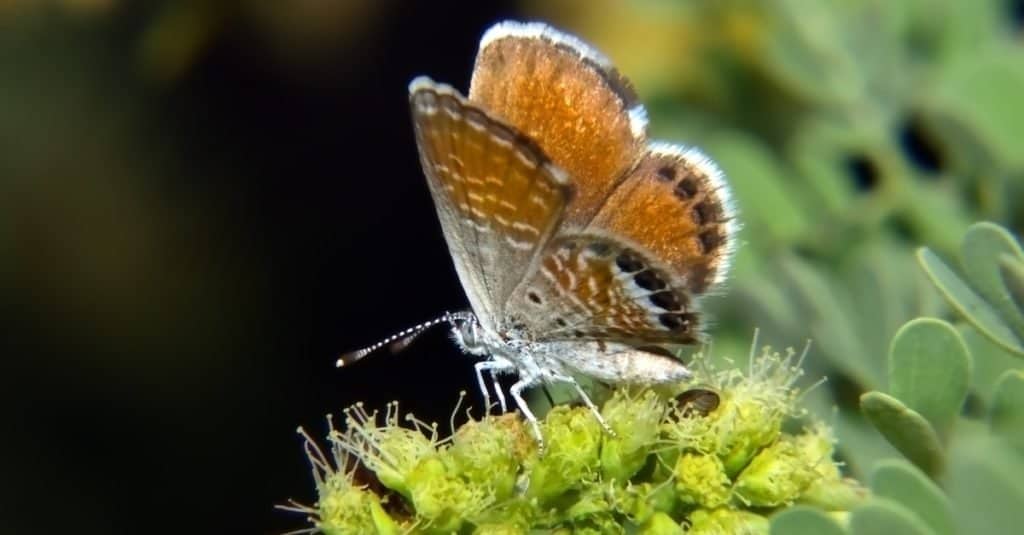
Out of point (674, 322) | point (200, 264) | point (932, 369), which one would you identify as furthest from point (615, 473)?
point (200, 264)

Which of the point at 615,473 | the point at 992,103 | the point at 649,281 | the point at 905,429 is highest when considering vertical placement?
the point at 992,103

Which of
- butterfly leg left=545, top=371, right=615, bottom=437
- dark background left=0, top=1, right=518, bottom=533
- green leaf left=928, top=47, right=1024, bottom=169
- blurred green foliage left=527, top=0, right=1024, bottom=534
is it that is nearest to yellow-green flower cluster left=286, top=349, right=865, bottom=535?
butterfly leg left=545, top=371, right=615, bottom=437

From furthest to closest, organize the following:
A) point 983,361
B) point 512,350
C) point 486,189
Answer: point 512,350, point 486,189, point 983,361

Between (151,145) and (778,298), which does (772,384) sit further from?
(151,145)

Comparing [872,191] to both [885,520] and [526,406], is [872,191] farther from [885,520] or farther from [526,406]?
[885,520]

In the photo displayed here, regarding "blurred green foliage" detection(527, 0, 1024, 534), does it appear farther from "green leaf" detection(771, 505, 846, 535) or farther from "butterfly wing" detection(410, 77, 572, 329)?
"butterfly wing" detection(410, 77, 572, 329)

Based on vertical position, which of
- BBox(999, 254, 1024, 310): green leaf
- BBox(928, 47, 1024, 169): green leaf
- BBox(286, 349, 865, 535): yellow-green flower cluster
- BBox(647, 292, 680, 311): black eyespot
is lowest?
BBox(286, 349, 865, 535): yellow-green flower cluster
